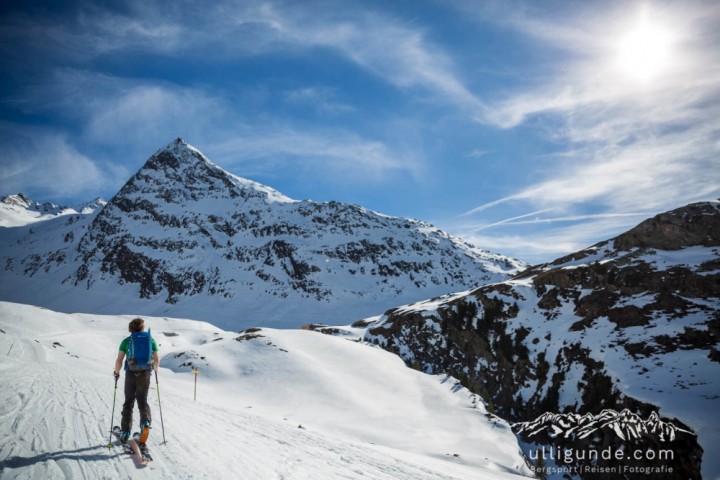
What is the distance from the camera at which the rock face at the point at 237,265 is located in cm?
14000

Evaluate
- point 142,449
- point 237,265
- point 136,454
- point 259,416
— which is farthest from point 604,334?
point 237,265

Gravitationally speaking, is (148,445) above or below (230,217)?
below

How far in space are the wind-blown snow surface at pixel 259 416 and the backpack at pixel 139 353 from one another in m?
1.48

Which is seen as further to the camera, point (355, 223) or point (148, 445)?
point (355, 223)

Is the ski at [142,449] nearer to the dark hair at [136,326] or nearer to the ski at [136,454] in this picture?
the ski at [136,454]

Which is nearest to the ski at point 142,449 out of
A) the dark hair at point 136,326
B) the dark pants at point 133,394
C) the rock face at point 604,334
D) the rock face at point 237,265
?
the dark pants at point 133,394

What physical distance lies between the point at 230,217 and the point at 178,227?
975 inches

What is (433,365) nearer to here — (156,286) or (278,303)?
(278,303)

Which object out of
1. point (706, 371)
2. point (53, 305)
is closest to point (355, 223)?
point (53, 305)

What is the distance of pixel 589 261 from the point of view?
60.9m

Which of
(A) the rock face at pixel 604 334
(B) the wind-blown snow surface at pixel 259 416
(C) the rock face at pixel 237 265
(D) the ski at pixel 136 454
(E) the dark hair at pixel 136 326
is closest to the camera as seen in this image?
(D) the ski at pixel 136 454

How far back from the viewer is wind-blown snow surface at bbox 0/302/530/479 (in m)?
6.78

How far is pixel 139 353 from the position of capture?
731 centimetres

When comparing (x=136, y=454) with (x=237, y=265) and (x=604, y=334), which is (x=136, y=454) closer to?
(x=604, y=334)
